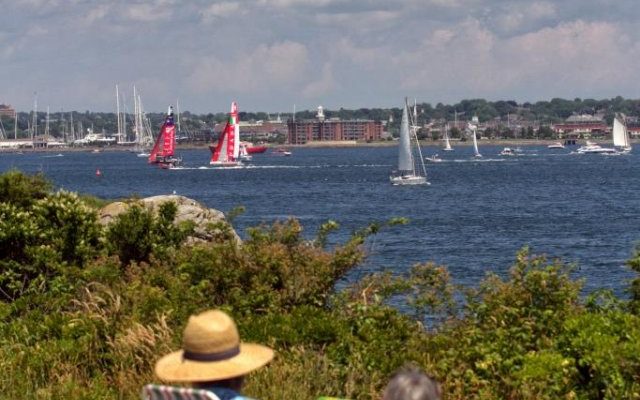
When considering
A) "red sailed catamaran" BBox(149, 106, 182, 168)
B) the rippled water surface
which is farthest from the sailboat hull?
"red sailed catamaran" BBox(149, 106, 182, 168)

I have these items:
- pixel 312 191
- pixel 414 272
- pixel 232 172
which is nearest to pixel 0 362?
pixel 414 272

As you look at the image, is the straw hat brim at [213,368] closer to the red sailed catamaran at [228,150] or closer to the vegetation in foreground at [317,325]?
the vegetation in foreground at [317,325]

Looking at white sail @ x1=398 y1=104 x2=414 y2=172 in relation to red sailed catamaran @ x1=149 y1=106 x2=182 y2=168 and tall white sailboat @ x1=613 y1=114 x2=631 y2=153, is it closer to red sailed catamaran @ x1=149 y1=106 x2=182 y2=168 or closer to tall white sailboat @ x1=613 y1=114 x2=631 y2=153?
red sailed catamaran @ x1=149 y1=106 x2=182 y2=168

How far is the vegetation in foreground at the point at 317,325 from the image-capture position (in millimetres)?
8945

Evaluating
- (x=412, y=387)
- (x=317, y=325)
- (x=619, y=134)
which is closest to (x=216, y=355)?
(x=412, y=387)

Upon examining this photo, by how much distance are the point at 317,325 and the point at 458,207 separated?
184ft

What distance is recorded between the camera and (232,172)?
122062 mm

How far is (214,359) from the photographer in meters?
5.32

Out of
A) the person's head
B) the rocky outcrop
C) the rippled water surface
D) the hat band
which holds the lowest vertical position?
the rippled water surface

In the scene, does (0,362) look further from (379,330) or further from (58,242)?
(58,242)

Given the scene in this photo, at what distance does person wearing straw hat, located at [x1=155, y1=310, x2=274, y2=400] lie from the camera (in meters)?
5.30

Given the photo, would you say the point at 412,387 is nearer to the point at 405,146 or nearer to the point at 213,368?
the point at 213,368

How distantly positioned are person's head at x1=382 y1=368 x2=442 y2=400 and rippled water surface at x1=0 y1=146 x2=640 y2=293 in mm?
8673

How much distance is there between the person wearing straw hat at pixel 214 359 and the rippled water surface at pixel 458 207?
27.4 feet
